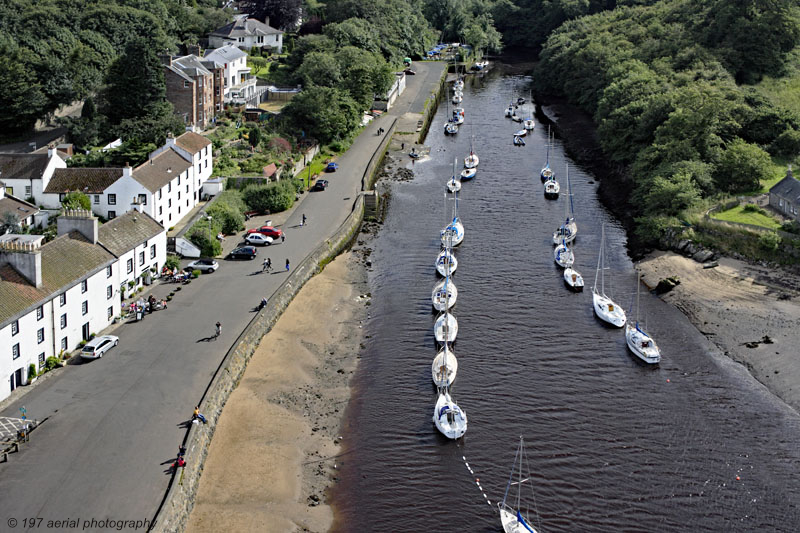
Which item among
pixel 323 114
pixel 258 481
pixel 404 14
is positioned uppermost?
pixel 404 14

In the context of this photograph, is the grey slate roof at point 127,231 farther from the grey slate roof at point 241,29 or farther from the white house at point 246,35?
the grey slate roof at point 241,29

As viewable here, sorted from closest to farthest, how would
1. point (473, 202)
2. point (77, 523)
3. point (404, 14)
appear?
point (77, 523) → point (473, 202) → point (404, 14)

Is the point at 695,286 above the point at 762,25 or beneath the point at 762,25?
beneath

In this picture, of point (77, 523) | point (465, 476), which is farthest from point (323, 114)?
point (77, 523)

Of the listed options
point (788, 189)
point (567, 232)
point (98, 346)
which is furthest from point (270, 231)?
point (788, 189)

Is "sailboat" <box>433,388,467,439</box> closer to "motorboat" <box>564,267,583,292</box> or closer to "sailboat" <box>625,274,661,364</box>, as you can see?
"sailboat" <box>625,274,661,364</box>

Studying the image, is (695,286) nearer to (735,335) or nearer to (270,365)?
(735,335)

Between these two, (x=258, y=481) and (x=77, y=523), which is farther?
(x=258, y=481)

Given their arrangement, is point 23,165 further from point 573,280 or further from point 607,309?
point 607,309
